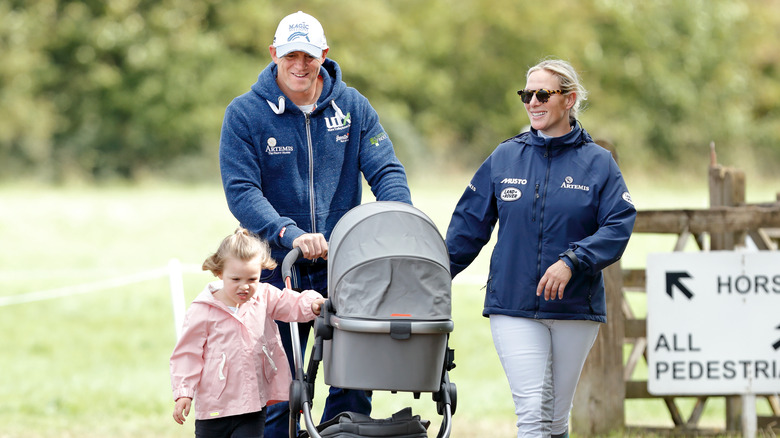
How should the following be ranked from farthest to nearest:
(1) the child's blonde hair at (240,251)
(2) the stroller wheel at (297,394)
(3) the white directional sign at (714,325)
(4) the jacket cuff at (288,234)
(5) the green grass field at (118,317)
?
1. (5) the green grass field at (118,317)
2. (3) the white directional sign at (714,325)
3. (4) the jacket cuff at (288,234)
4. (1) the child's blonde hair at (240,251)
5. (2) the stroller wheel at (297,394)

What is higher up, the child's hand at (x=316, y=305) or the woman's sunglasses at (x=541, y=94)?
the woman's sunglasses at (x=541, y=94)

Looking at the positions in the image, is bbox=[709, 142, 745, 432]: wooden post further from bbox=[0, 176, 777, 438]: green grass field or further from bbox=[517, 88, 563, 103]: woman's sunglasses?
bbox=[517, 88, 563, 103]: woman's sunglasses

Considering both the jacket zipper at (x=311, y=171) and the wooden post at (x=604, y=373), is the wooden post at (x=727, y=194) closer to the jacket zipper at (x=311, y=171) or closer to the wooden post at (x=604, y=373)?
the wooden post at (x=604, y=373)

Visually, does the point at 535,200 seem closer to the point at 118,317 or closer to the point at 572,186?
the point at 572,186

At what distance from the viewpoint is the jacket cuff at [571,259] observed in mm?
4293

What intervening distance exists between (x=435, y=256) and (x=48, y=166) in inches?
1251

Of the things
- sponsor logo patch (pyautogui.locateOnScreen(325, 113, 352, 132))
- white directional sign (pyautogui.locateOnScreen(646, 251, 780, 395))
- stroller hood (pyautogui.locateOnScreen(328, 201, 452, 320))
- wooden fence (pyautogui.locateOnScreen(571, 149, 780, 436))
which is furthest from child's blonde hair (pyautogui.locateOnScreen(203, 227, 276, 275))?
white directional sign (pyautogui.locateOnScreen(646, 251, 780, 395))

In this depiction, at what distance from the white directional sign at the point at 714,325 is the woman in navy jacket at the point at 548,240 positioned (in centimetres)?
224

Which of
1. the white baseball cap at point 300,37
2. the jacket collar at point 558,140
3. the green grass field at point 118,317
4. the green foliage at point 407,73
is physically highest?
the green foliage at point 407,73

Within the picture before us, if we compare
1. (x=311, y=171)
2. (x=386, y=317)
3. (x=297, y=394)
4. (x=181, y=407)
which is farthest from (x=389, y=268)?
(x=181, y=407)

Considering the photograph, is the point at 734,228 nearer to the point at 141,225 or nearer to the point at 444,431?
the point at 444,431

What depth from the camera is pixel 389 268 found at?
3.93 meters

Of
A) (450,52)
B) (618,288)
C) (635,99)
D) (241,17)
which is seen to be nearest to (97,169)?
(241,17)

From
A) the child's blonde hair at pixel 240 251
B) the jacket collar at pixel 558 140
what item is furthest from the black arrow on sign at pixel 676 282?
the child's blonde hair at pixel 240 251
